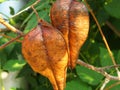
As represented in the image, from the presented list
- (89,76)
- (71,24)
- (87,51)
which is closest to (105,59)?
(89,76)

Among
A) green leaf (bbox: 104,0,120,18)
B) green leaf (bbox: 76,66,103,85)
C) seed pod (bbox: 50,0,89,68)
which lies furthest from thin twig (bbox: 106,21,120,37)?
seed pod (bbox: 50,0,89,68)

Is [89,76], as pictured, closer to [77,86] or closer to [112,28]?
[77,86]

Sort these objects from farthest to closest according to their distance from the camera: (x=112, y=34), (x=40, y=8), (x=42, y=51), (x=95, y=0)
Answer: (x=112, y=34) → (x=95, y=0) → (x=40, y=8) → (x=42, y=51)

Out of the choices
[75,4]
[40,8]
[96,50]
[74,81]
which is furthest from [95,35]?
[75,4]

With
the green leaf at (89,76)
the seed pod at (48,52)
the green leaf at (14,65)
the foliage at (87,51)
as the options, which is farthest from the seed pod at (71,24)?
the green leaf at (14,65)

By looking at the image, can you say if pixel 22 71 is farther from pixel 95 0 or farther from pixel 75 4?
pixel 75 4

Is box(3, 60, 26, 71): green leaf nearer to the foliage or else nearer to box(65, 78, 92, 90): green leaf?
the foliage
